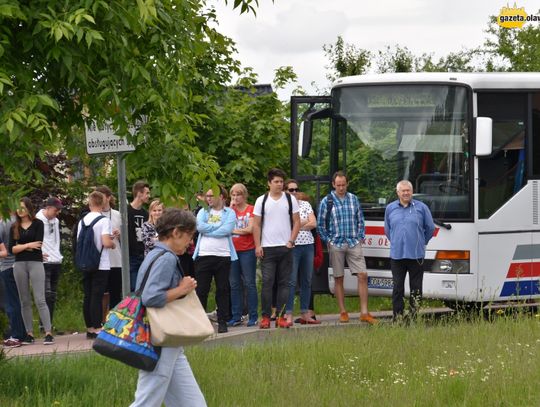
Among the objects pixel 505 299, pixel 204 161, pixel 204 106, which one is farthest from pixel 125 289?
pixel 204 106

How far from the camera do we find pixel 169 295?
7.75m

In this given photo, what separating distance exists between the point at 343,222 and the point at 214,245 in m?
2.08

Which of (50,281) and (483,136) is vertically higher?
(483,136)

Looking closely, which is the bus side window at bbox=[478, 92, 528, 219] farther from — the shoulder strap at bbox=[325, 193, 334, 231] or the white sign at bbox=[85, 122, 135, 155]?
the white sign at bbox=[85, 122, 135, 155]

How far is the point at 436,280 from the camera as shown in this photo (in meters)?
16.6

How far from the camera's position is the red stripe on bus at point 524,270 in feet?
55.1

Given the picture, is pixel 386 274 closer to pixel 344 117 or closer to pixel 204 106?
pixel 344 117

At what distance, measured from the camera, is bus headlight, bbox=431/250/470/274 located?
16.5 metres

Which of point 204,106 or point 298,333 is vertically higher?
point 204,106

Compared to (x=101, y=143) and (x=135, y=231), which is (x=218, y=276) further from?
(x=101, y=143)

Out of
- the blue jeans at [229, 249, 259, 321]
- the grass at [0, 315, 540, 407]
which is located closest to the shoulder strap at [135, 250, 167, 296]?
the grass at [0, 315, 540, 407]

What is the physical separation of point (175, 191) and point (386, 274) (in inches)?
305

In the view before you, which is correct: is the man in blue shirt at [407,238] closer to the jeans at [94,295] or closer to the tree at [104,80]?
the jeans at [94,295]

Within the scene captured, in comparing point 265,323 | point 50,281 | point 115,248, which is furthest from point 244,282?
point 50,281
